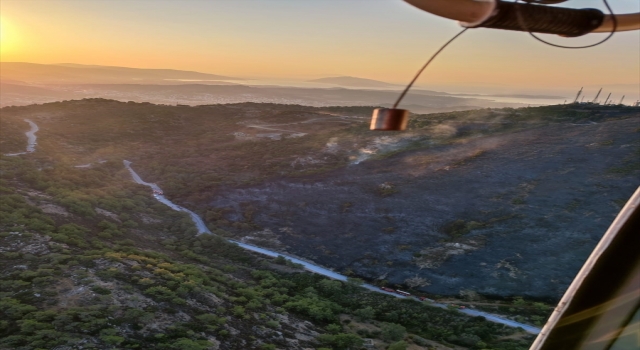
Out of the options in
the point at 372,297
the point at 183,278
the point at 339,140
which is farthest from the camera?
the point at 339,140

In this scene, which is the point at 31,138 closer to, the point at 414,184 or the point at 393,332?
the point at 414,184

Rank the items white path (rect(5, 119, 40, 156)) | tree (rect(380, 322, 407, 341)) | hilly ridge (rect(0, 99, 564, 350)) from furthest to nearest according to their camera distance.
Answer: white path (rect(5, 119, 40, 156)) → tree (rect(380, 322, 407, 341)) → hilly ridge (rect(0, 99, 564, 350))

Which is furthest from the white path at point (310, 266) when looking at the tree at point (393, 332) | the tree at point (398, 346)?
the tree at point (398, 346)

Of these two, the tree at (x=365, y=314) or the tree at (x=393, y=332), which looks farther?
the tree at (x=365, y=314)

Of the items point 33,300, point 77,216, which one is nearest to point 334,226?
point 77,216

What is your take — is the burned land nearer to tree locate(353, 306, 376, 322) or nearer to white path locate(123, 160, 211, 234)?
white path locate(123, 160, 211, 234)

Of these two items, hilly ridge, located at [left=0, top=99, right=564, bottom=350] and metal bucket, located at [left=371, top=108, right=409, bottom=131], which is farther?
hilly ridge, located at [left=0, top=99, right=564, bottom=350]

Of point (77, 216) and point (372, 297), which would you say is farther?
point (77, 216)

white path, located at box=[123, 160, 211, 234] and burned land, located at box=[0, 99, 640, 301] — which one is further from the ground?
burned land, located at box=[0, 99, 640, 301]

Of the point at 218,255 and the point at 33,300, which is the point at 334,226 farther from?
the point at 33,300

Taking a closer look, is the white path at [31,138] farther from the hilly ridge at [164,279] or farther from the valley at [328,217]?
the valley at [328,217]

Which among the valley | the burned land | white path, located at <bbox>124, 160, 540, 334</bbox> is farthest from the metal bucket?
the burned land
